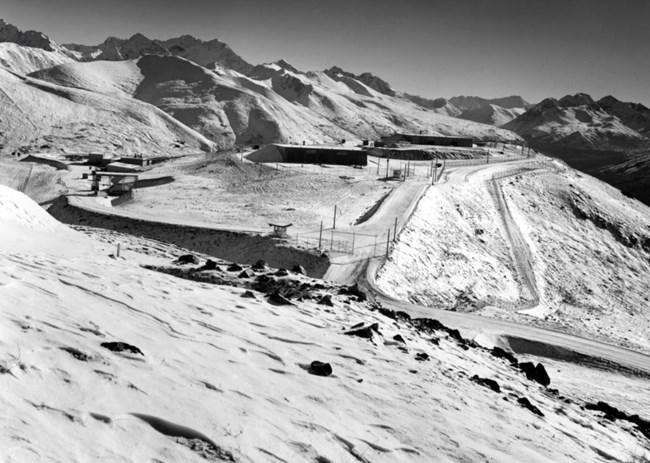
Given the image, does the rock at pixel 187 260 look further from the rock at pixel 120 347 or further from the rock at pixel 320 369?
the rock at pixel 120 347

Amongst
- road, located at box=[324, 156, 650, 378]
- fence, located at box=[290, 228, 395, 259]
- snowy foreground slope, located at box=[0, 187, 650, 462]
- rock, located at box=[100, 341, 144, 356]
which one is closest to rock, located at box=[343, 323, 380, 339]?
snowy foreground slope, located at box=[0, 187, 650, 462]

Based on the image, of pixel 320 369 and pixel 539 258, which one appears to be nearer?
pixel 320 369

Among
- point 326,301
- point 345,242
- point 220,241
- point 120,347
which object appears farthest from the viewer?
point 345,242

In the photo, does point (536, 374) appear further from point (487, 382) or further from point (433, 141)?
point (433, 141)

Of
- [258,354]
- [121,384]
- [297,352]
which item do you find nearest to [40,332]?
[121,384]

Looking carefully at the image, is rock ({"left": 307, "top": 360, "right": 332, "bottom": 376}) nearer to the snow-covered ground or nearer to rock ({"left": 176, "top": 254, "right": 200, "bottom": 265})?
rock ({"left": 176, "top": 254, "right": 200, "bottom": 265})

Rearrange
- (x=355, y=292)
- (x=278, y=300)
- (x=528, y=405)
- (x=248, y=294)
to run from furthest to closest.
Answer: (x=355, y=292) → (x=248, y=294) → (x=278, y=300) → (x=528, y=405)

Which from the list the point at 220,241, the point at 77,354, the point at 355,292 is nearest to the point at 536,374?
the point at 355,292
